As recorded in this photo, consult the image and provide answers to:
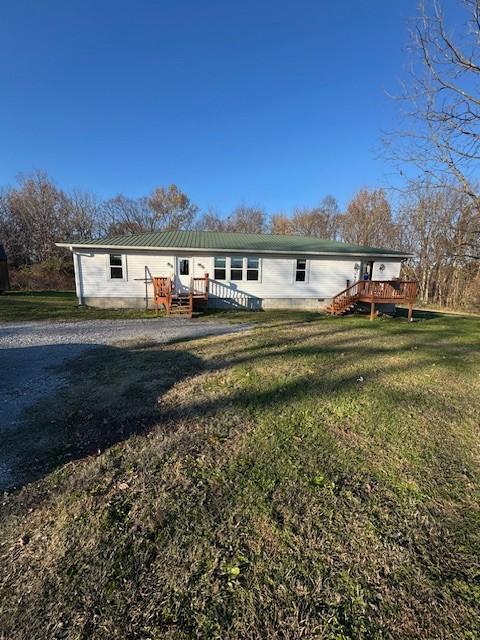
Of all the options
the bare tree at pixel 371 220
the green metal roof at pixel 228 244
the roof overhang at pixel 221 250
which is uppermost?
the bare tree at pixel 371 220

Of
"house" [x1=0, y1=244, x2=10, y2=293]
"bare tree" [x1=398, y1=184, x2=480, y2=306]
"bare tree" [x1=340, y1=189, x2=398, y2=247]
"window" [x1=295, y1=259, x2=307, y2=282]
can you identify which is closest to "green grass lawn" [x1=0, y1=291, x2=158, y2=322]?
"window" [x1=295, y1=259, x2=307, y2=282]

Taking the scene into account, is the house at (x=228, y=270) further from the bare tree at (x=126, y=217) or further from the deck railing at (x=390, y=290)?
the bare tree at (x=126, y=217)

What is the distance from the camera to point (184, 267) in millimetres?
14484

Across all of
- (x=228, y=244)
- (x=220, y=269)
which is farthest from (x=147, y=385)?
(x=228, y=244)

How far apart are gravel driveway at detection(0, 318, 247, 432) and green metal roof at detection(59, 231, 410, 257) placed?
4239 mm

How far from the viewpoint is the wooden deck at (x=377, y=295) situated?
517 inches

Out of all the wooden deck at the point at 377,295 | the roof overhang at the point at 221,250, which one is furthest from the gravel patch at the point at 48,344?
the wooden deck at the point at 377,295

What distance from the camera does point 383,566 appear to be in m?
2.01

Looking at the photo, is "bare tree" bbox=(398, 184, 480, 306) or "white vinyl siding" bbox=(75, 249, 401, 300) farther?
"bare tree" bbox=(398, 184, 480, 306)

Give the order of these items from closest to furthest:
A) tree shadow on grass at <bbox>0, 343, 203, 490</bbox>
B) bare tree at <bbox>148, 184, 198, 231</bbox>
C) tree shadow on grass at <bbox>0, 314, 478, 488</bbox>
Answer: tree shadow on grass at <bbox>0, 343, 203, 490</bbox> → tree shadow on grass at <bbox>0, 314, 478, 488</bbox> → bare tree at <bbox>148, 184, 198, 231</bbox>

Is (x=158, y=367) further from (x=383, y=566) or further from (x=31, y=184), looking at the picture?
(x=31, y=184)

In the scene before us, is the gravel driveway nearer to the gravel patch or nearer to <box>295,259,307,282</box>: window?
the gravel patch

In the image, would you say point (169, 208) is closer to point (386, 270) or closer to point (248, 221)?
point (248, 221)

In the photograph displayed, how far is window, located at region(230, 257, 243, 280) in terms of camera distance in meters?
14.7
